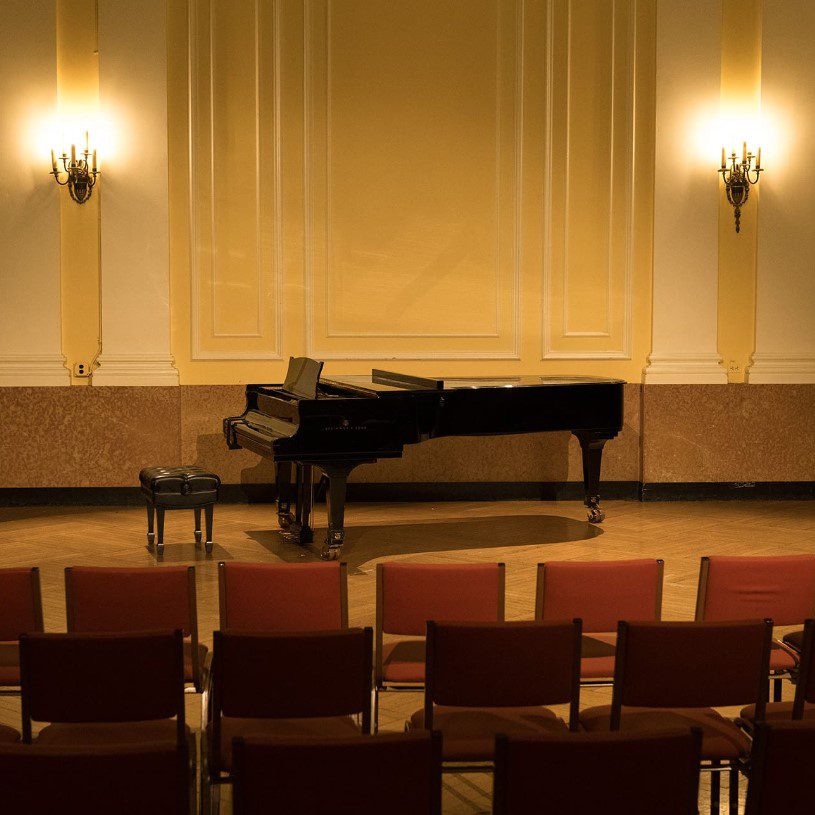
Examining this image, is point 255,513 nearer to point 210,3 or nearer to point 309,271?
point 309,271

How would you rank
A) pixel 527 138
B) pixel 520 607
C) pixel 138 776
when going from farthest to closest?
pixel 527 138 < pixel 520 607 < pixel 138 776

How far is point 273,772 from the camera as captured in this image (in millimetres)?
1814

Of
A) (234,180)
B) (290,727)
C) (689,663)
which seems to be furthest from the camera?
(234,180)

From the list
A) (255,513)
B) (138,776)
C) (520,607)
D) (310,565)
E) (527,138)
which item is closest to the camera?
(138,776)

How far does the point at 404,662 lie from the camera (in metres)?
3.18

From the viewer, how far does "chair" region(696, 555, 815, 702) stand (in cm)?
338

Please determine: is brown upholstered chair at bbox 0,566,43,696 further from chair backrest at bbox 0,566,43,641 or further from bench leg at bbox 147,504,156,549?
bench leg at bbox 147,504,156,549

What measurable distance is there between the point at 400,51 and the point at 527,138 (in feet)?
3.66

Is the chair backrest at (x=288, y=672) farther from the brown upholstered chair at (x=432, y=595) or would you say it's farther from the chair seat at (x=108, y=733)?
the brown upholstered chair at (x=432, y=595)

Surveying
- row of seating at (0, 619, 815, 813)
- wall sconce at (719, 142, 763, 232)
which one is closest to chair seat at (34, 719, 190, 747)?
row of seating at (0, 619, 815, 813)

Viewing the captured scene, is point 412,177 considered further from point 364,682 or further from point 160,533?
point 364,682

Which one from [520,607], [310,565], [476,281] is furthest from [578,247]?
[310,565]

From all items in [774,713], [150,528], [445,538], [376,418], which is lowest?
[445,538]

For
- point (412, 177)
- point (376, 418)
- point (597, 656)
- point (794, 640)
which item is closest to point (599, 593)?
point (597, 656)
